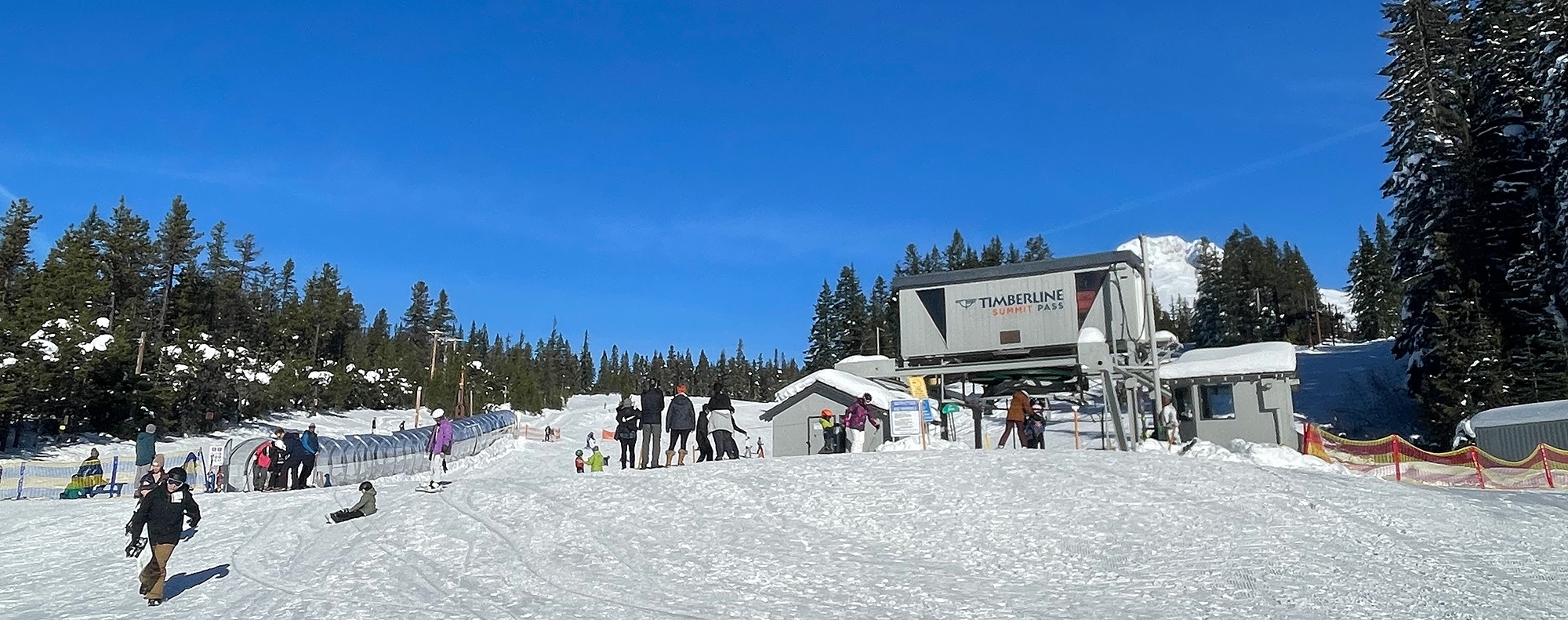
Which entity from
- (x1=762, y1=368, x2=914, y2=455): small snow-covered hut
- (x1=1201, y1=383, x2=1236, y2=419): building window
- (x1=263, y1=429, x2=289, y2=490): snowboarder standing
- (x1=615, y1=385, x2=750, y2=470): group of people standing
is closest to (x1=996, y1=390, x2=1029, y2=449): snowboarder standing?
(x1=615, y1=385, x2=750, y2=470): group of people standing

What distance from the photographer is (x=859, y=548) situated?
518 inches

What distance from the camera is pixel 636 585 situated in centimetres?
1137

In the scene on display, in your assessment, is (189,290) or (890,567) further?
(189,290)

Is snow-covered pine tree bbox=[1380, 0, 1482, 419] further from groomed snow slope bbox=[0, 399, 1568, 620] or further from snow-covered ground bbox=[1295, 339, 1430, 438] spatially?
groomed snow slope bbox=[0, 399, 1568, 620]

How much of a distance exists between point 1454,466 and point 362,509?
2149 cm

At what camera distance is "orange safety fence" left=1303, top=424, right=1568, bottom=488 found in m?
19.1

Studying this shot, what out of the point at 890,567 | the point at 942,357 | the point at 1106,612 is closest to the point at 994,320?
the point at 942,357

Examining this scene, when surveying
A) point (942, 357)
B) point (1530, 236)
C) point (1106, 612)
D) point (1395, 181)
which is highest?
point (1395, 181)

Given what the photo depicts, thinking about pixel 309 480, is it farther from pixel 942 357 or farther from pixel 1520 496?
pixel 1520 496

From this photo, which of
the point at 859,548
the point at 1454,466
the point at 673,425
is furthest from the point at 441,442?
the point at 1454,466

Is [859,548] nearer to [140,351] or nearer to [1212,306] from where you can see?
[140,351]

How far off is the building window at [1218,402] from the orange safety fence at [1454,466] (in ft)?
26.8

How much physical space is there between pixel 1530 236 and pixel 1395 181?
5827 mm

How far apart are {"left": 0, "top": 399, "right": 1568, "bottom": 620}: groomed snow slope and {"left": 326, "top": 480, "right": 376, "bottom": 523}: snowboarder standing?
26 cm
